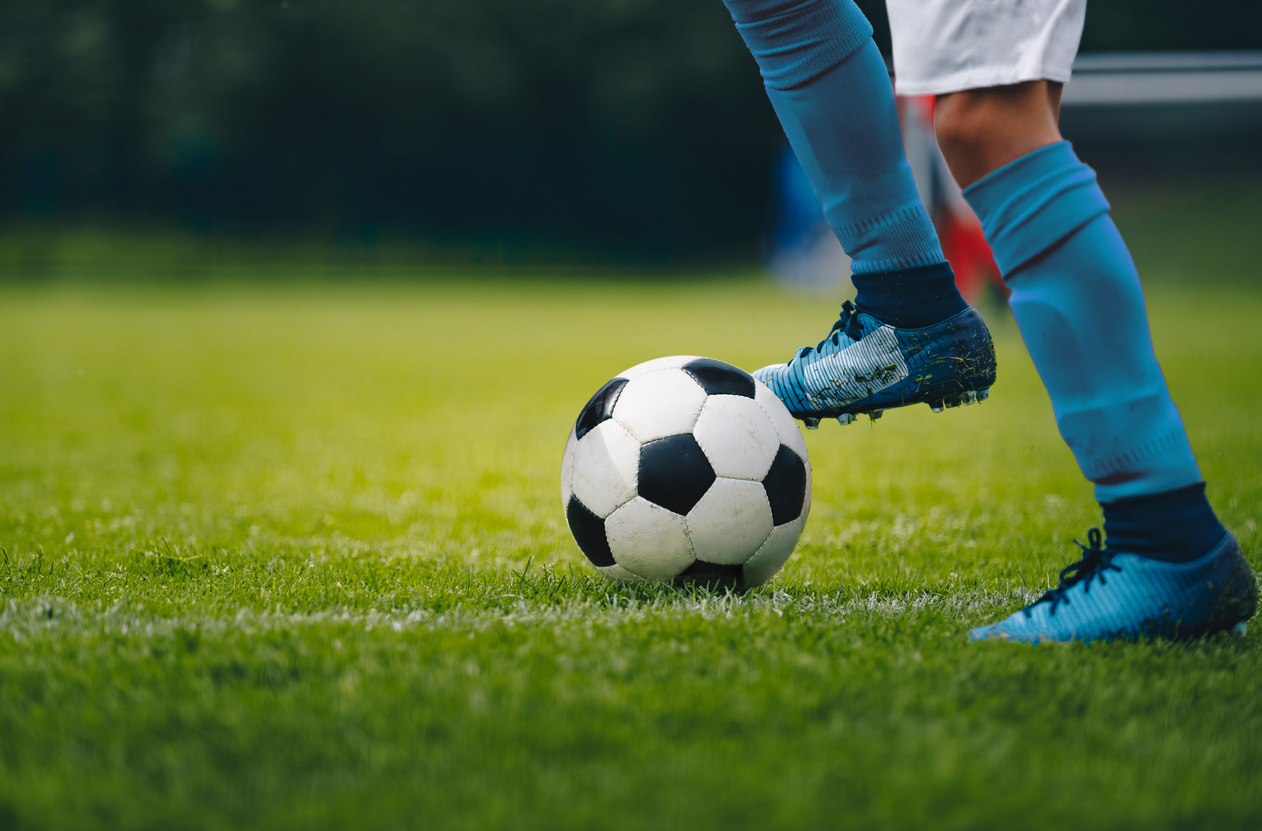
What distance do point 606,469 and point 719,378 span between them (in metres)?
0.31

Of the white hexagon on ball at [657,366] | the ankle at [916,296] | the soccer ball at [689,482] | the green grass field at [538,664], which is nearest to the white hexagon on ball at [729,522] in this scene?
the soccer ball at [689,482]

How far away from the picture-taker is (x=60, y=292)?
17.6 m

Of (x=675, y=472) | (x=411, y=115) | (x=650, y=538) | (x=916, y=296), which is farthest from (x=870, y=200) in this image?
(x=411, y=115)

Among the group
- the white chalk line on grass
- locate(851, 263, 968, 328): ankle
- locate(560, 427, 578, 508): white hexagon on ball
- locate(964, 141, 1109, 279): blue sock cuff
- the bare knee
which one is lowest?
the white chalk line on grass

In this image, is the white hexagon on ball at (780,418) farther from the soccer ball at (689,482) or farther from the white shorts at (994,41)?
the white shorts at (994,41)

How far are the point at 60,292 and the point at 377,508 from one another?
17044 millimetres

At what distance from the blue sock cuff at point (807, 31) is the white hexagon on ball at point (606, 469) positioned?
30.1 inches

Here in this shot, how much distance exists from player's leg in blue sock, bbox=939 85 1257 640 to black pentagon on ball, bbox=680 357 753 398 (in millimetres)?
595

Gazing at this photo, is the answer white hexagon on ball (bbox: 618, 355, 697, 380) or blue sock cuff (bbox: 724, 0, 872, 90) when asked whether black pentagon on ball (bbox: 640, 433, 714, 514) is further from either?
blue sock cuff (bbox: 724, 0, 872, 90)

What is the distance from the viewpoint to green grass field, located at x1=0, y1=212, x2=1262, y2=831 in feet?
3.72

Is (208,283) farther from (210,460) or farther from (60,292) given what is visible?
(210,460)

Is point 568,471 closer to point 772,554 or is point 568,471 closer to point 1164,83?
point 772,554

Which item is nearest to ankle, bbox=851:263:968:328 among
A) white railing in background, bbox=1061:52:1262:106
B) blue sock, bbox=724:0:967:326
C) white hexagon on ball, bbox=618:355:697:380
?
blue sock, bbox=724:0:967:326

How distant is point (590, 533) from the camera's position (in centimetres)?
205
